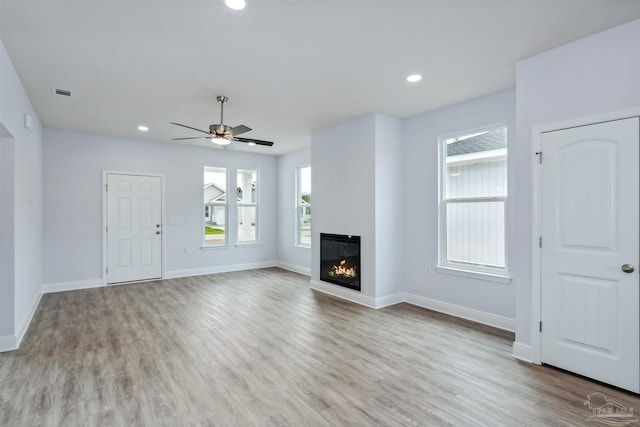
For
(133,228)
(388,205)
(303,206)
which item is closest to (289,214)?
(303,206)

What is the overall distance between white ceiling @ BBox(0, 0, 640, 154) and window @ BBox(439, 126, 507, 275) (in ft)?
2.08

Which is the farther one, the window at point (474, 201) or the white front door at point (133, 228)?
the white front door at point (133, 228)

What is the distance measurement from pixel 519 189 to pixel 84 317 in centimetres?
538

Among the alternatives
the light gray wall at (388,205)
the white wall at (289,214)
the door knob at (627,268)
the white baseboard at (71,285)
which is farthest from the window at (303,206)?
the door knob at (627,268)

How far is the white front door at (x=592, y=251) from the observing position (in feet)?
8.16

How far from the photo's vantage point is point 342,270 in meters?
5.32

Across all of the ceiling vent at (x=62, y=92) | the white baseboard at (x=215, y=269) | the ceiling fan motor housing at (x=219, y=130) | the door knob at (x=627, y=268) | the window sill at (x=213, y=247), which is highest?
the ceiling vent at (x=62, y=92)

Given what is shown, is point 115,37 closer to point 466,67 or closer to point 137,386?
point 137,386

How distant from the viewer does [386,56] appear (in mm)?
3023

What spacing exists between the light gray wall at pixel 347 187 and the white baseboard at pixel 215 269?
2.40 m

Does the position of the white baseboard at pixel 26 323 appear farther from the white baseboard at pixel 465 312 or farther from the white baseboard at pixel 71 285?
the white baseboard at pixel 465 312

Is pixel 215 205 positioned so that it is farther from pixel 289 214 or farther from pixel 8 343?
pixel 8 343

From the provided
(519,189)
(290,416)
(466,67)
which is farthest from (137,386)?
(466,67)

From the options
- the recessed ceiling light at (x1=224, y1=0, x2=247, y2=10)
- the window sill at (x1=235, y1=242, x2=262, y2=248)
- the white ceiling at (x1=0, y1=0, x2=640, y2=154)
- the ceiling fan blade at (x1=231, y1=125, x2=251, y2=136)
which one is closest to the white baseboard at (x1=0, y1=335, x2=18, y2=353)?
the white ceiling at (x1=0, y1=0, x2=640, y2=154)
